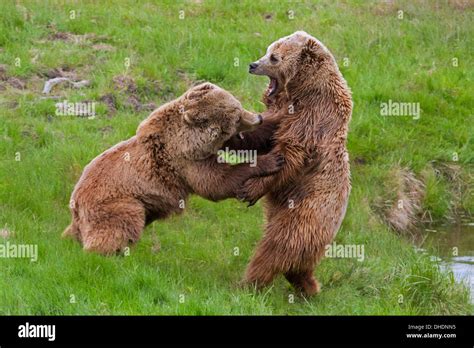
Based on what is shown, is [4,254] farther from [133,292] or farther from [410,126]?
[410,126]

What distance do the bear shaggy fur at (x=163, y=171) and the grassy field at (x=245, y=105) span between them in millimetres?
292

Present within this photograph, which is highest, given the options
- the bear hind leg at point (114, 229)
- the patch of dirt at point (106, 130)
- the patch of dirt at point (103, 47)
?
the patch of dirt at point (103, 47)

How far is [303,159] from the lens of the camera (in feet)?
24.5

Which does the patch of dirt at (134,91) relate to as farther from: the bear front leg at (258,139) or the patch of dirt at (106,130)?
the bear front leg at (258,139)

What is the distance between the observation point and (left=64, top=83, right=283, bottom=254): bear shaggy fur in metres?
7.37

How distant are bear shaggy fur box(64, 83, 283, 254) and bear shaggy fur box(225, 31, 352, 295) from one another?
224 millimetres

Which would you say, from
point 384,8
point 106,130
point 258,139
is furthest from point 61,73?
point 384,8

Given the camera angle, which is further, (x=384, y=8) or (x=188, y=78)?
(x=384, y=8)

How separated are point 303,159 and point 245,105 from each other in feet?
13.3

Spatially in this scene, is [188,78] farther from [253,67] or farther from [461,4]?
[461,4]

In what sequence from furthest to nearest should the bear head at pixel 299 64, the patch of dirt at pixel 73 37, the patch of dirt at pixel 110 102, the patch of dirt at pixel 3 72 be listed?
the patch of dirt at pixel 73 37, the patch of dirt at pixel 3 72, the patch of dirt at pixel 110 102, the bear head at pixel 299 64

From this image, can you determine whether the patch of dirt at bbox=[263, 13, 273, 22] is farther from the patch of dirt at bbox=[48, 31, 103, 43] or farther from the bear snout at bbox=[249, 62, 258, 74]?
the bear snout at bbox=[249, 62, 258, 74]

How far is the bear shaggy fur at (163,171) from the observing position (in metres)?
7.37

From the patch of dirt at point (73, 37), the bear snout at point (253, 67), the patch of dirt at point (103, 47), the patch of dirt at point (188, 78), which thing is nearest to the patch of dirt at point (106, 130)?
the patch of dirt at point (188, 78)
